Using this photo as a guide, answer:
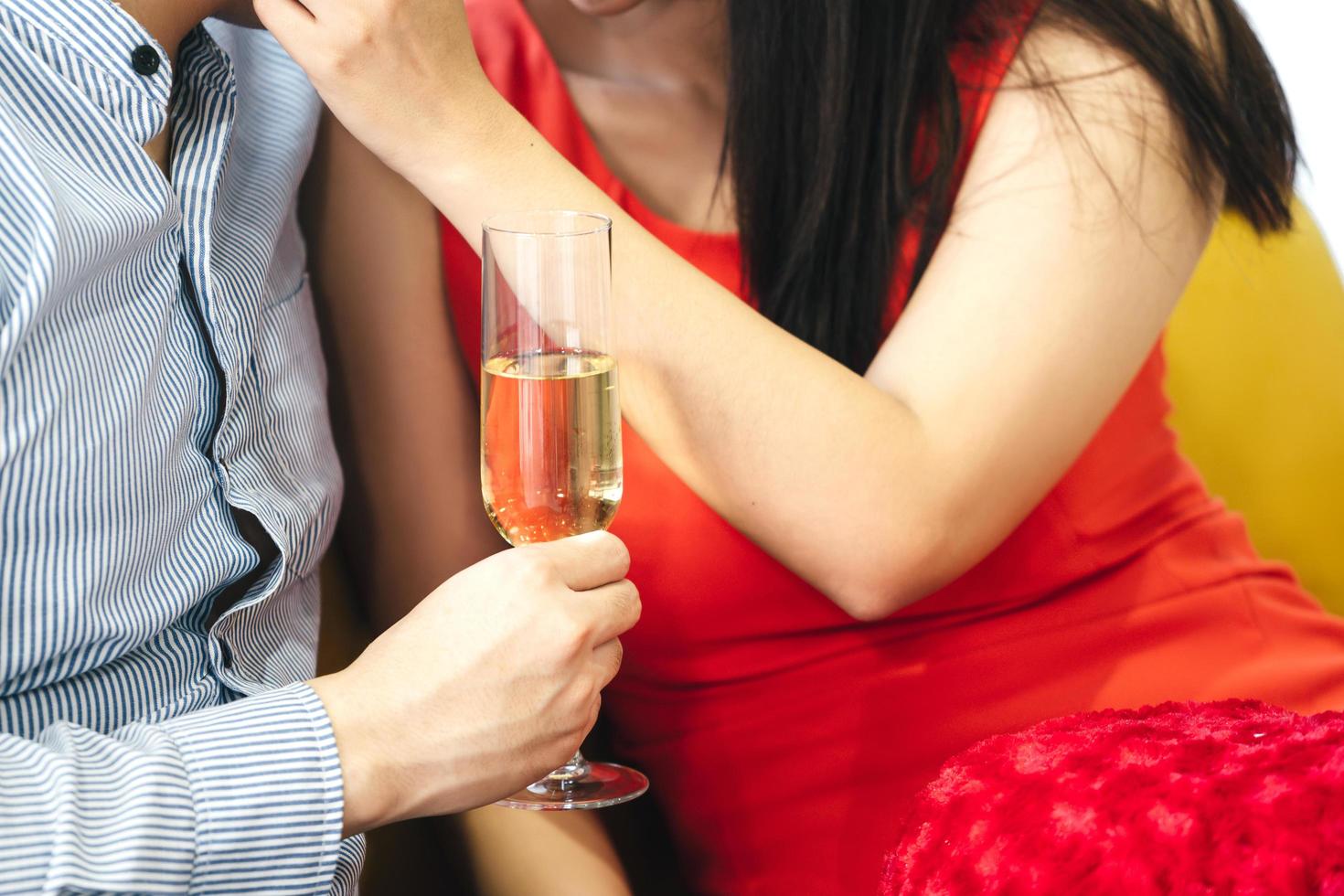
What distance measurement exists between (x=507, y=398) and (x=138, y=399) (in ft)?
0.84

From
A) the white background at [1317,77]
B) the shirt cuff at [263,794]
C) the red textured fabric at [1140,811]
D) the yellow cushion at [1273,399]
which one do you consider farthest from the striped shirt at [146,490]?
the white background at [1317,77]

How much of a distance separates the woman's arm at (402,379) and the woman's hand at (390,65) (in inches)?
11.1

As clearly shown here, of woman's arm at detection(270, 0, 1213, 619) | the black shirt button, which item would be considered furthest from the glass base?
the black shirt button

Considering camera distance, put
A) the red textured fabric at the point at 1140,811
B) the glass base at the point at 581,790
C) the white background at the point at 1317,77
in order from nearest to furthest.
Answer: the red textured fabric at the point at 1140,811 → the glass base at the point at 581,790 → the white background at the point at 1317,77

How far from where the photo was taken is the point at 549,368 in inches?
35.0

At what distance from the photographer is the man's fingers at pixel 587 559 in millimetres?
904

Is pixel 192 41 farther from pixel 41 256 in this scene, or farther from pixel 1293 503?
pixel 1293 503

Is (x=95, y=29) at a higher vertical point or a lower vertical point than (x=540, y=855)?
higher

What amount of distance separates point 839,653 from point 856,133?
0.49m

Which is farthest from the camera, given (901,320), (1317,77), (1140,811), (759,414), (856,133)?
(1317,77)

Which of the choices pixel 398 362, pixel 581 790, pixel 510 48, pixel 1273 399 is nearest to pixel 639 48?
pixel 510 48

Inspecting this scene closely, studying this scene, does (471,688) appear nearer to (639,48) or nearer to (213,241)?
(213,241)

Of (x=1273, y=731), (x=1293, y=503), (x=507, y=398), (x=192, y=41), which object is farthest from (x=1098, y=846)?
(x=1293, y=503)

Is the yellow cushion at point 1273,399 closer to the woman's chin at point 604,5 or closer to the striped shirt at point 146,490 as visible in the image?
the woman's chin at point 604,5
